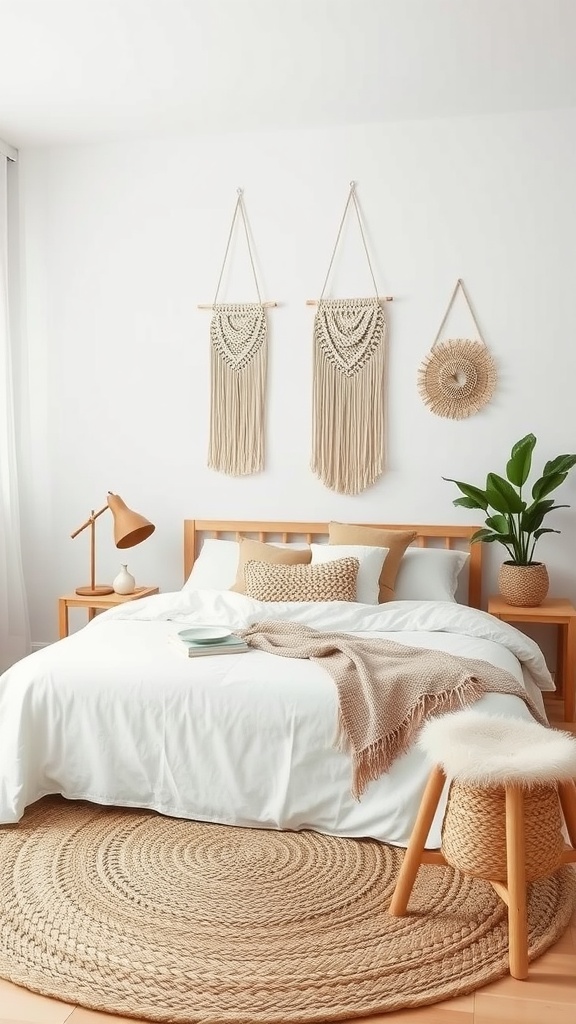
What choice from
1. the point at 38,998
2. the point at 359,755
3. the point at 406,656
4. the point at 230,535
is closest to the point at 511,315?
the point at 230,535

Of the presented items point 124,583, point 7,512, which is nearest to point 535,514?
point 124,583

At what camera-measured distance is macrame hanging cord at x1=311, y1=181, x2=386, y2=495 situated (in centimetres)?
452

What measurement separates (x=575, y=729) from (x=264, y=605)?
Answer: 1469mm

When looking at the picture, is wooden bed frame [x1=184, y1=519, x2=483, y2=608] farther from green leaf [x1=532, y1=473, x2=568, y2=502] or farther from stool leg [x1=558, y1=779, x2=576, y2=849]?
stool leg [x1=558, y1=779, x2=576, y2=849]

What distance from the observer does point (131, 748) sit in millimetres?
2902

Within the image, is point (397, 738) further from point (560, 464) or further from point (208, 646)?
point (560, 464)

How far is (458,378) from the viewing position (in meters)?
4.46

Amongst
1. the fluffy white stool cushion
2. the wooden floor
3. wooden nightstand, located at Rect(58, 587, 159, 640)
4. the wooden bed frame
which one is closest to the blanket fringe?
the fluffy white stool cushion

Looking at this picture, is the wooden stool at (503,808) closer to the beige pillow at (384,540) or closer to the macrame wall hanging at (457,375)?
the beige pillow at (384,540)

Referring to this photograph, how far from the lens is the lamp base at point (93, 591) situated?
4.51m

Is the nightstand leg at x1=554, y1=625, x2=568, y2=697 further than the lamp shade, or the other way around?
the lamp shade

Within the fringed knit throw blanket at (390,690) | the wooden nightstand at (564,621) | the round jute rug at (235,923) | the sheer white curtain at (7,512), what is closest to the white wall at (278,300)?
the sheer white curtain at (7,512)

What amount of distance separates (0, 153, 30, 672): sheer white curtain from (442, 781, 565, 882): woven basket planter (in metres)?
3.11

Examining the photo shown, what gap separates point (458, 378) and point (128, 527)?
178cm
